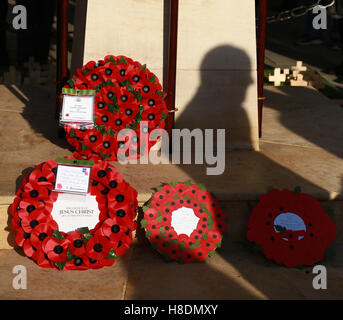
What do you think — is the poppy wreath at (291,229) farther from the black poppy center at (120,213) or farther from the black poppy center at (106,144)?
the black poppy center at (106,144)

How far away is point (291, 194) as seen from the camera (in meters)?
3.94

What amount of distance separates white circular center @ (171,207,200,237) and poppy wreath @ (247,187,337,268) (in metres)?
0.33

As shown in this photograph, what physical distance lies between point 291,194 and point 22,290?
5.23ft

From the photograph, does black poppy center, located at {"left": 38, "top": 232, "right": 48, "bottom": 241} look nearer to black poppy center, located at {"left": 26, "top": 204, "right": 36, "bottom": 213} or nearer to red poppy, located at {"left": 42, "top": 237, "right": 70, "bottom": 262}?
red poppy, located at {"left": 42, "top": 237, "right": 70, "bottom": 262}

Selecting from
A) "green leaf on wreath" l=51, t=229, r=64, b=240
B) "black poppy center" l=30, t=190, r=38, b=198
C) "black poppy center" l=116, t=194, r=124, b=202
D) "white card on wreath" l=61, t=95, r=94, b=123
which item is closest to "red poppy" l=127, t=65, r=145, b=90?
"white card on wreath" l=61, t=95, r=94, b=123

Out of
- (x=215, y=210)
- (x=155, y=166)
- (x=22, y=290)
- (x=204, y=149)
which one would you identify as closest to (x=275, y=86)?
(x=204, y=149)

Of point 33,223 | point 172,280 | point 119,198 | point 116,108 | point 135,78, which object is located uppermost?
point 135,78

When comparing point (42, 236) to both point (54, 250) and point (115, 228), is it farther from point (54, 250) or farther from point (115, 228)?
point (115, 228)

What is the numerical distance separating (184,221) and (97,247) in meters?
0.51

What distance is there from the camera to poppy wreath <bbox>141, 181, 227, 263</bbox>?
3.74 meters

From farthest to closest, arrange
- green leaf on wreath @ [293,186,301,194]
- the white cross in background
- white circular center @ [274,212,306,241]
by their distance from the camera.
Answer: the white cross in background, green leaf on wreath @ [293,186,301,194], white circular center @ [274,212,306,241]

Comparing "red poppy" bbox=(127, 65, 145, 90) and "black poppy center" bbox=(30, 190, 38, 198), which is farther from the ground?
"red poppy" bbox=(127, 65, 145, 90)

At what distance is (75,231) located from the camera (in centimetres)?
364

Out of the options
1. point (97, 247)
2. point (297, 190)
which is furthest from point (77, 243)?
point (297, 190)
